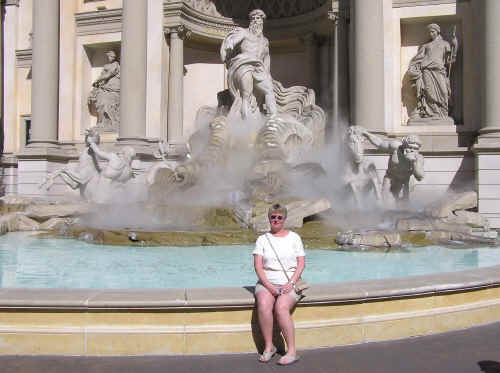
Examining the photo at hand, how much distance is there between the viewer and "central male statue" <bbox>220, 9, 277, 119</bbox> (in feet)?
47.8

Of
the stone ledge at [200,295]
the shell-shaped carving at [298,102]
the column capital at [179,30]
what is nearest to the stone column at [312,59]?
the shell-shaped carving at [298,102]

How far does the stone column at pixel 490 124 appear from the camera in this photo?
1191 cm

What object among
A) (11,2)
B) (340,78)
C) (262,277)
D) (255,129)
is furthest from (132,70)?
(262,277)

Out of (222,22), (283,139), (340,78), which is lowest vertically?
(283,139)

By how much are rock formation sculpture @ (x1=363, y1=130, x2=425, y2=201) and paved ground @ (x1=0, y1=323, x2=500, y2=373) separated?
7.09 meters

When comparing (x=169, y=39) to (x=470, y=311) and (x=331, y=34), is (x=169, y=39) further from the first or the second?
(x=470, y=311)

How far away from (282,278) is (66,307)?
1575 mm

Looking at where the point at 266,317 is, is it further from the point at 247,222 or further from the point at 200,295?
the point at 247,222

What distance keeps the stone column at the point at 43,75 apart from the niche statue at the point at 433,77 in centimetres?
Result: 1151

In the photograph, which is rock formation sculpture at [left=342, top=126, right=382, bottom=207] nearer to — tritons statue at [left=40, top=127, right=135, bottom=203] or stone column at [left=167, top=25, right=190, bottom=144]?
tritons statue at [left=40, top=127, right=135, bottom=203]

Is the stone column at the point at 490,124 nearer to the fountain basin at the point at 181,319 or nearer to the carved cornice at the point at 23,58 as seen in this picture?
the fountain basin at the point at 181,319

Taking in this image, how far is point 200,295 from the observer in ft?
12.1

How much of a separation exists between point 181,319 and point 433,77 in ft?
39.9

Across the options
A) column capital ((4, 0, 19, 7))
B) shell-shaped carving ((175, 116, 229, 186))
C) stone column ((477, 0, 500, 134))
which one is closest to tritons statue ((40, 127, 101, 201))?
shell-shaped carving ((175, 116, 229, 186))
